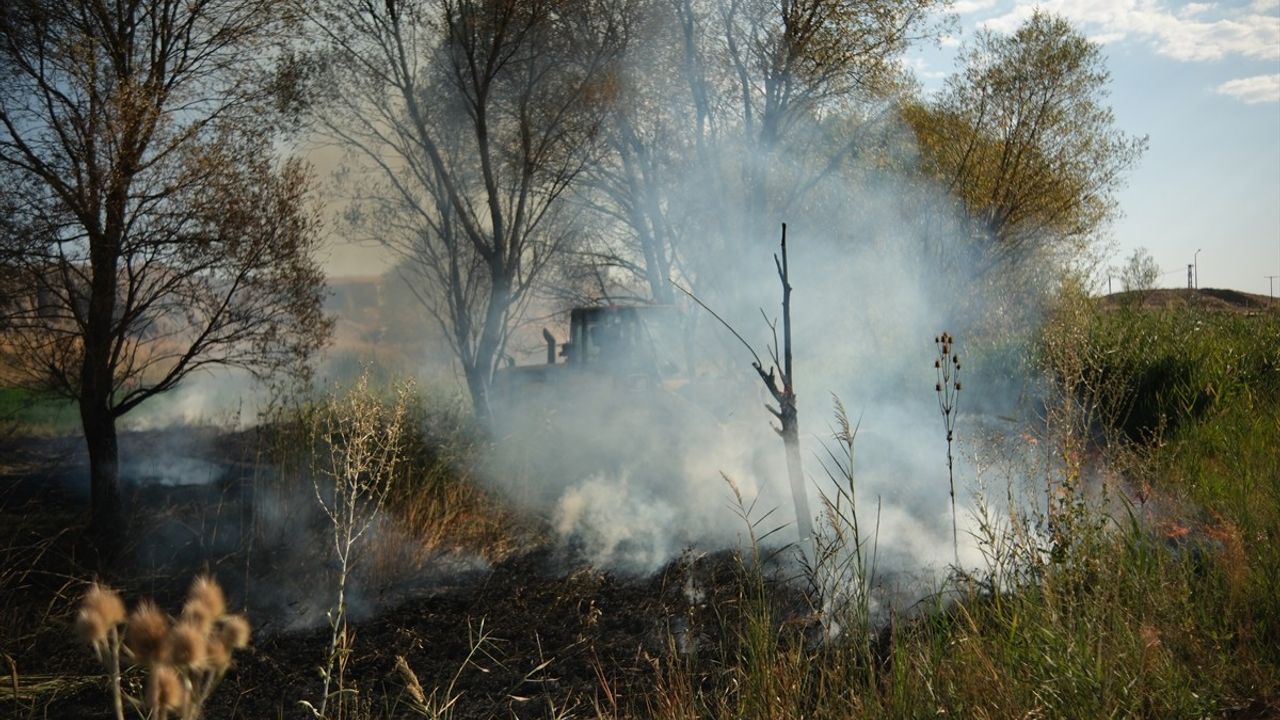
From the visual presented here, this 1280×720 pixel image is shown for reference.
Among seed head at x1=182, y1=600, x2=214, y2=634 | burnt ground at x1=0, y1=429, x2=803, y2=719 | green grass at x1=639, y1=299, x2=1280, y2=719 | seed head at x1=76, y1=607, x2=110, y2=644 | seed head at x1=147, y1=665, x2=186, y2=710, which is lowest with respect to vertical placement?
burnt ground at x1=0, y1=429, x2=803, y2=719

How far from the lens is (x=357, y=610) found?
5.45 metres

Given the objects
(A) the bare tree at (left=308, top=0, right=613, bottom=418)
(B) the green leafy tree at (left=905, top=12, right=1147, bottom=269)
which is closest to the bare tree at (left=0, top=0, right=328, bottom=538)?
(A) the bare tree at (left=308, top=0, right=613, bottom=418)

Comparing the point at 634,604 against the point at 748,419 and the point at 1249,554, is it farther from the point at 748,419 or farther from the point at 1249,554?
the point at 748,419

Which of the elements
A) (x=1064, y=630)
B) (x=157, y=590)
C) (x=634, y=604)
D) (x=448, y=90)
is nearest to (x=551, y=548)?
(x=634, y=604)

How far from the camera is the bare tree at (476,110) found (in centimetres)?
913

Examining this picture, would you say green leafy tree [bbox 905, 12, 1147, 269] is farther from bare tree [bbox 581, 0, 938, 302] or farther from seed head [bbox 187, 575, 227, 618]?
seed head [bbox 187, 575, 227, 618]

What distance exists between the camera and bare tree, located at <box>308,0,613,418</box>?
9133 mm

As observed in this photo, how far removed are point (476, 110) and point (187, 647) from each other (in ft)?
28.4

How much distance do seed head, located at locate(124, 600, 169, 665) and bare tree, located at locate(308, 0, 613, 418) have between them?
8.20 meters

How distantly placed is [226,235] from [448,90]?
4570 mm

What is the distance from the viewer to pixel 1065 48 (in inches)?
623

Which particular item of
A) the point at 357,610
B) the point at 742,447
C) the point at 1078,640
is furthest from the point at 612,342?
the point at 1078,640

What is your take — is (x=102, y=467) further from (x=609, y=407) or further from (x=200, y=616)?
(x=200, y=616)

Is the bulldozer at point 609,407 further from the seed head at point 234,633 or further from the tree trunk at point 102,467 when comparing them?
the seed head at point 234,633
